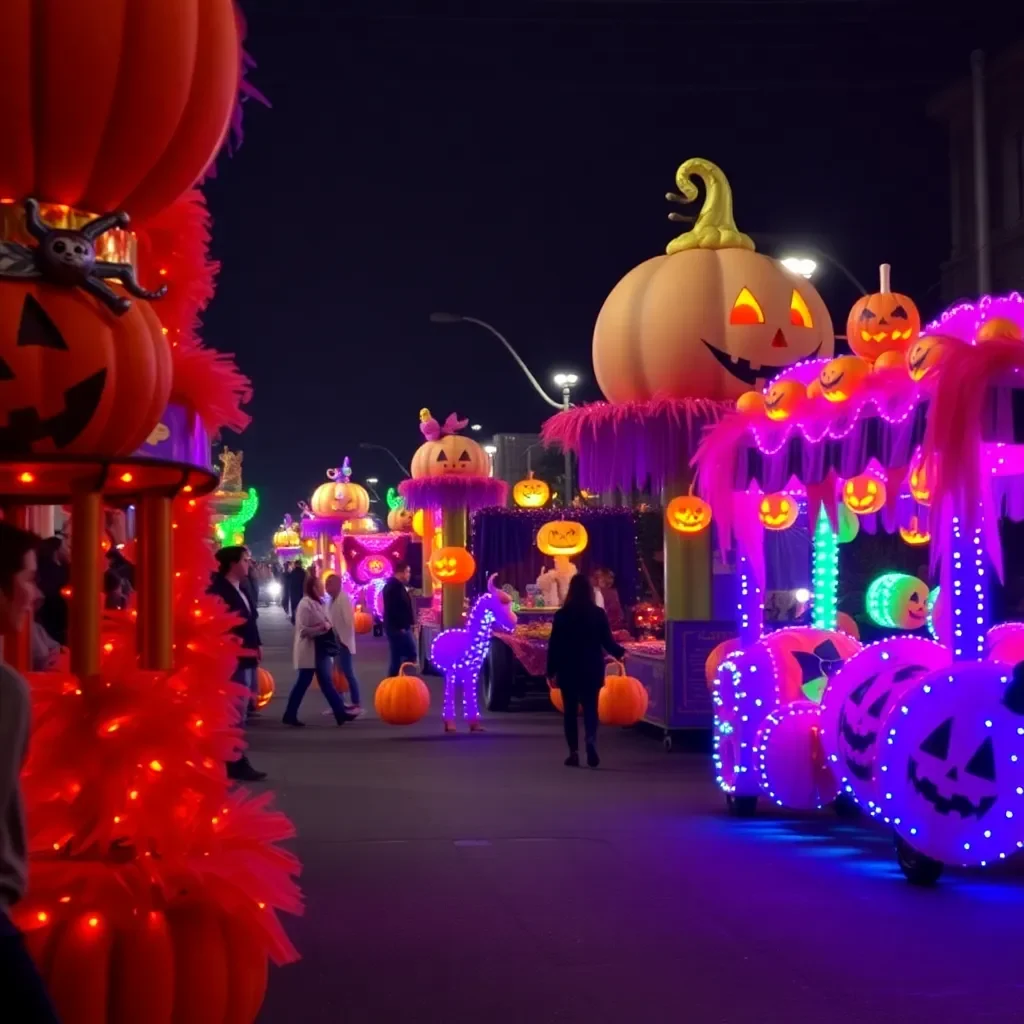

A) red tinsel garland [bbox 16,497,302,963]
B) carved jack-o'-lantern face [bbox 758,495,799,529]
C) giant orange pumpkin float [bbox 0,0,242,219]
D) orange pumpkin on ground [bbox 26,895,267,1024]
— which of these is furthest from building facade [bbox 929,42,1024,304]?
orange pumpkin on ground [bbox 26,895,267,1024]

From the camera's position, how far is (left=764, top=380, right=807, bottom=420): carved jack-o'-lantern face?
1042cm

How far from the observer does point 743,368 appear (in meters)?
14.9

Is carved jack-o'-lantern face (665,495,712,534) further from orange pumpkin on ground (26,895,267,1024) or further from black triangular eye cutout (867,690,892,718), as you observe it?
orange pumpkin on ground (26,895,267,1024)

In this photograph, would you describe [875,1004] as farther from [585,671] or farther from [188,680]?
[585,671]

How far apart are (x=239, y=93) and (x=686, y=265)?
9524 mm

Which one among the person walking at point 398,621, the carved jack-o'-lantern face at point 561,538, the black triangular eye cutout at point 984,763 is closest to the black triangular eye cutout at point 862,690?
the black triangular eye cutout at point 984,763

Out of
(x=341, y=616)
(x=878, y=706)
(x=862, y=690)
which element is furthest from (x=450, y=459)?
(x=878, y=706)

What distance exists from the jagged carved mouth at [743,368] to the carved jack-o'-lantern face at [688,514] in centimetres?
122

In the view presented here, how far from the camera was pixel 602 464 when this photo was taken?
1481cm

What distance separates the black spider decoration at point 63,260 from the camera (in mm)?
4828

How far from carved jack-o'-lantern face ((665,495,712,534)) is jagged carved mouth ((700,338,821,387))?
122cm

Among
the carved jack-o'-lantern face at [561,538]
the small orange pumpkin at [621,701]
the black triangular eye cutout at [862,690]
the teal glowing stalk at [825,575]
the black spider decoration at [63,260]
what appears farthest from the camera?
the carved jack-o'-lantern face at [561,538]

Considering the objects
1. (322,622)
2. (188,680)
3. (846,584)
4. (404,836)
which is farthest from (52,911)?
(846,584)

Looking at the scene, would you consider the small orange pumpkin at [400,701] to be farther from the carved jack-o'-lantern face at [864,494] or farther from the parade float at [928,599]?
the carved jack-o'-lantern face at [864,494]
